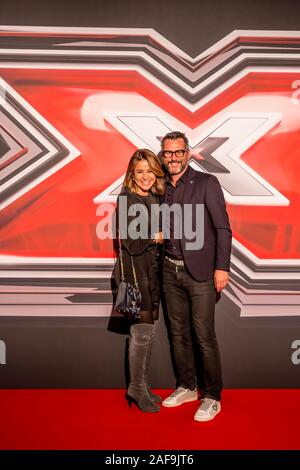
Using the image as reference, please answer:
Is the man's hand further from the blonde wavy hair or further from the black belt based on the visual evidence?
the blonde wavy hair

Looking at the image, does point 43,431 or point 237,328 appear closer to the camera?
point 43,431

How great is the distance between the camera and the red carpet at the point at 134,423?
224cm

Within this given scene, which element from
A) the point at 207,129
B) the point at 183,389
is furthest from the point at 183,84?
the point at 183,389

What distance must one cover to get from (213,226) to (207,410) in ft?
3.46

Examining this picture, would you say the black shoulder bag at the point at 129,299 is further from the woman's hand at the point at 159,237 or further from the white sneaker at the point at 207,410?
the white sneaker at the point at 207,410

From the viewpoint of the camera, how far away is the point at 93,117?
111 inches

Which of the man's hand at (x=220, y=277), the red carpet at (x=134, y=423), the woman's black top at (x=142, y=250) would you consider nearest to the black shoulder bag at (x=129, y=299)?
the woman's black top at (x=142, y=250)

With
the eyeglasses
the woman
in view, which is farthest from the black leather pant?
the eyeglasses

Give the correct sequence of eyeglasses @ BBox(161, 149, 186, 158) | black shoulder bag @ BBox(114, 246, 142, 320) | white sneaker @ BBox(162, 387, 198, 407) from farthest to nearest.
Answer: white sneaker @ BBox(162, 387, 198, 407)
eyeglasses @ BBox(161, 149, 186, 158)
black shoulder bag @ BBox(114, 246, 142, 320)

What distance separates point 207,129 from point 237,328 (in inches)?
51.8

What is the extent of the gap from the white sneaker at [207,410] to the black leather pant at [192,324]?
0.04m

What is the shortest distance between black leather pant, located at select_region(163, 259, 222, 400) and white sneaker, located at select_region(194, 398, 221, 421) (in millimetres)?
37

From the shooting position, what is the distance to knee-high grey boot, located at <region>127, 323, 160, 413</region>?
8.07 feet

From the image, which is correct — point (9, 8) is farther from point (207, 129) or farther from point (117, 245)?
point (117, 245)
